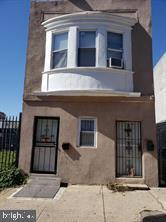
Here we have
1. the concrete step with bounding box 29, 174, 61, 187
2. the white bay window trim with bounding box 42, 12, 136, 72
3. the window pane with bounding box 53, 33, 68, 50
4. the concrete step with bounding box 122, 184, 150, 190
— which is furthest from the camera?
the window pane with bounding box 53, 33, 68, 50

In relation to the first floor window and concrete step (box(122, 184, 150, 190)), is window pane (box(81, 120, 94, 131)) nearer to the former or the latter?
the first floor window

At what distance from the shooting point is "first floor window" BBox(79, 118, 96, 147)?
8594mm

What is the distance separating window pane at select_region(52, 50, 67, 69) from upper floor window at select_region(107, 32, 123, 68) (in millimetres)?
1810

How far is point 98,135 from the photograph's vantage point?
8.46 meters

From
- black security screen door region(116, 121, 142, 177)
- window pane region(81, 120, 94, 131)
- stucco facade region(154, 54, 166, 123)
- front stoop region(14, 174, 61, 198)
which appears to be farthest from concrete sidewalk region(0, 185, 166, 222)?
stucco facade region(154, 54, 166, 123)

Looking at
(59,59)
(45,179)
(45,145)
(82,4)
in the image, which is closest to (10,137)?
(45,145)

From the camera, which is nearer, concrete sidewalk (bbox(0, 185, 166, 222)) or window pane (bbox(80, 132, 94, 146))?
concrete sidewalk (bbox(0, 185, 166, 222))

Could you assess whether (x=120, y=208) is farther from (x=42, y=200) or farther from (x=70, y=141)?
(x=70, y=141)

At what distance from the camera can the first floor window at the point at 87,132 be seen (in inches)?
338

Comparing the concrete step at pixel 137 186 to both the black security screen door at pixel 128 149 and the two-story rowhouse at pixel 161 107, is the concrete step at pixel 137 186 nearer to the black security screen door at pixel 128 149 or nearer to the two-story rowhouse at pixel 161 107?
the black security screen door at pixel 128 149

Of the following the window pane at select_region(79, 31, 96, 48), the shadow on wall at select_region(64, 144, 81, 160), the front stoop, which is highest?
the window pane at select_region(79, 31, 96, 48)

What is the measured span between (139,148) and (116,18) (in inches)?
209

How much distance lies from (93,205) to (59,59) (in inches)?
233

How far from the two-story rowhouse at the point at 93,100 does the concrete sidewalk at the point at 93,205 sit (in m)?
1.25
